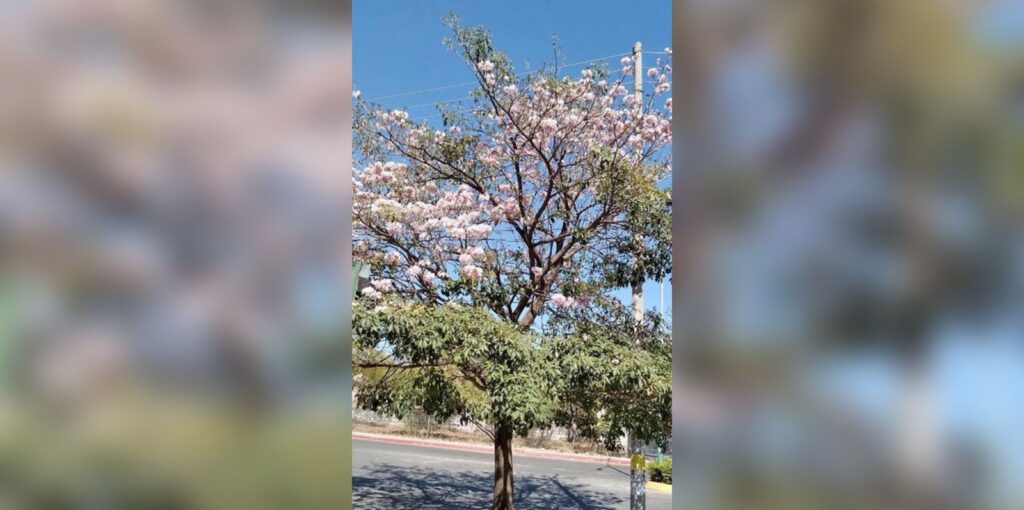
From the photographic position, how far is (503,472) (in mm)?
3668

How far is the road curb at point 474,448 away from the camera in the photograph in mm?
9802

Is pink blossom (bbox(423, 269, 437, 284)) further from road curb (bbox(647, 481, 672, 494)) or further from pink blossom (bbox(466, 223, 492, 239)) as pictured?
road curb (bbox(647, 481, 672, 494))

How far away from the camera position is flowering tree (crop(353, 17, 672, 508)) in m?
3.35

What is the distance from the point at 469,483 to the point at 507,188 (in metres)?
4.95

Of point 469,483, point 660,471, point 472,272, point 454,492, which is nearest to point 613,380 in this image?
point 472,272

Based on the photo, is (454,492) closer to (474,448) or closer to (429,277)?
(474,448)
